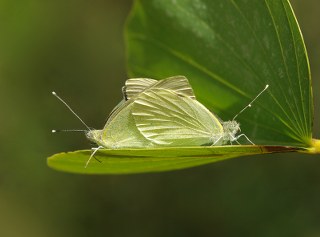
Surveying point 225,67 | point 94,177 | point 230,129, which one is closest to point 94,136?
point 230,129

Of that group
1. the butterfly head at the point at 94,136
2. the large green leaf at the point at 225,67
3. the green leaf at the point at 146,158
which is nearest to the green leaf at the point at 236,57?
the large green leaf at the point at 225,67

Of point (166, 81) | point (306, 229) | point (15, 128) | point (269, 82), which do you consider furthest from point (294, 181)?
point (269, 82)

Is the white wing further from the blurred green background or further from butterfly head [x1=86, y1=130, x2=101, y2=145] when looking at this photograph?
the blurred green background

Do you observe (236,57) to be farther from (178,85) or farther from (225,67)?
(178,85)

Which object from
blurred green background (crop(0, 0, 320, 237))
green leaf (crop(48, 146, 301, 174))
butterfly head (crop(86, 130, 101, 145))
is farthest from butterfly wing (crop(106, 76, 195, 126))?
blurred green background (crop(0, 0, 320, 237))

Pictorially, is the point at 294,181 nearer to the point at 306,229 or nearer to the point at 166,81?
the point at 306,229

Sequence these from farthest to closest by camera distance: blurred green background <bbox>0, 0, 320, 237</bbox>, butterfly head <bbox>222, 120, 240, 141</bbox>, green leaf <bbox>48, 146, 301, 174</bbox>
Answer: blurred green background <bbox>0, 0, 320, 237</bbox>
butterfly head <bbox>222, 120, 240, 141</bbox>
green leaf <bbox>48, 146, 301, 174</bbox>

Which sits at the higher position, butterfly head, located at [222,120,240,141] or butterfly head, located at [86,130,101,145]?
butterfly head, located at [86,130,101,145]
